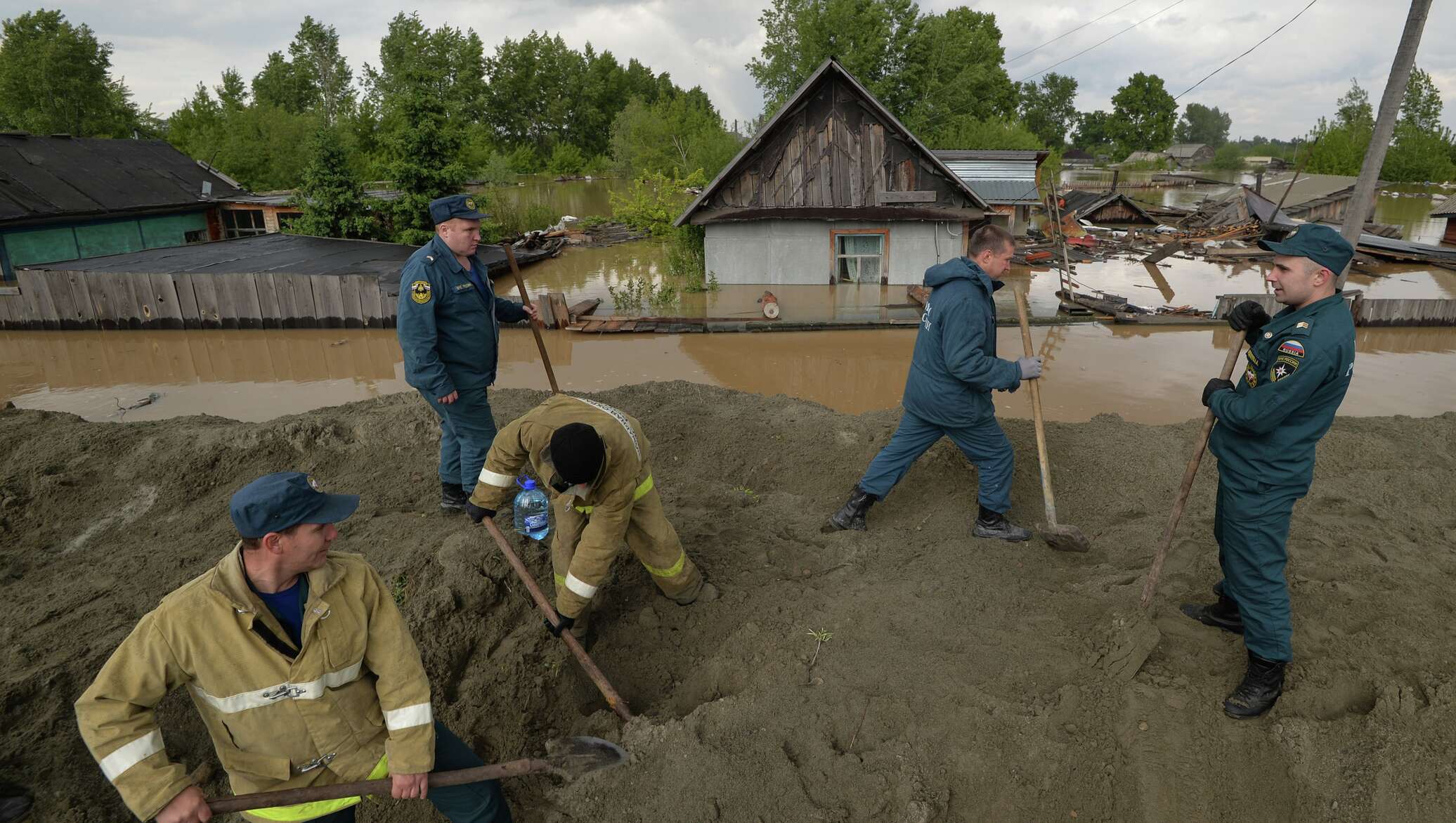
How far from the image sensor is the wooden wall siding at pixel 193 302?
45.4 feet

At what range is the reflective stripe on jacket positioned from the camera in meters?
2.09

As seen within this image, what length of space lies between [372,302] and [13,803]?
1240 centimetres

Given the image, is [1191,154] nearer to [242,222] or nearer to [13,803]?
[242,222]

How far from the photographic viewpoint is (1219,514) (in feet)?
11.4

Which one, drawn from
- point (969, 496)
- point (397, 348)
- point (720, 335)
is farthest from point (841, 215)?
point (969, 496)

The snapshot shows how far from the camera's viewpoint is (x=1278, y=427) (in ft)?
10.1

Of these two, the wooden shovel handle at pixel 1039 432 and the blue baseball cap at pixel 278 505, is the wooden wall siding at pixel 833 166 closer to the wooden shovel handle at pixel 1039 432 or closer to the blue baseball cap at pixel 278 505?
the wooden shovel handle at pixel 1039 432

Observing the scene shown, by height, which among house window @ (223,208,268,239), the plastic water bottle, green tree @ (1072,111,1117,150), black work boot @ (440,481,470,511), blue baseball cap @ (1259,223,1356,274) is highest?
green tree @ (1072,111,1117,150)

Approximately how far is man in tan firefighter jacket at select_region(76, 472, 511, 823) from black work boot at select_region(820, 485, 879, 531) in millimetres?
2973

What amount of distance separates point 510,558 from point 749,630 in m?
1.31

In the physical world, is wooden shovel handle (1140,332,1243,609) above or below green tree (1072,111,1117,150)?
below

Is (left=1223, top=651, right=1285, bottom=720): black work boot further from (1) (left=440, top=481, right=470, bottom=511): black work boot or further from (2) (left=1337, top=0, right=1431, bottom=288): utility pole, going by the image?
(2) (left=1337, top=0, right=1431, bottom=288): utility pole

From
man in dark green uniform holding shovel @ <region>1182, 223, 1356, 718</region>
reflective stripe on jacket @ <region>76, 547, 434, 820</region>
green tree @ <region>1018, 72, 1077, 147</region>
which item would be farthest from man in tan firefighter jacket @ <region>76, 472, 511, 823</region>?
green tree @ <region>1018, 72, 1077, 147</region>

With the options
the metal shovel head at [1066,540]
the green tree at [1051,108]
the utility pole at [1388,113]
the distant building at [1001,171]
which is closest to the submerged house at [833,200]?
the utility pole at [1388,113]
